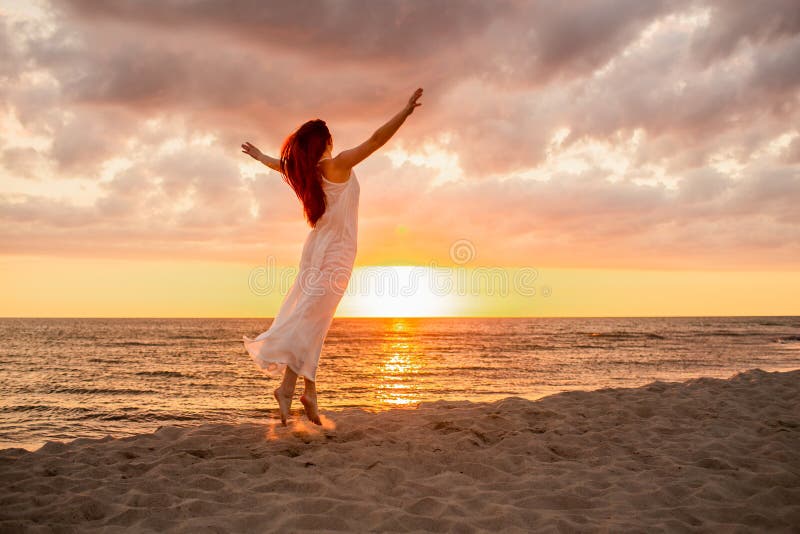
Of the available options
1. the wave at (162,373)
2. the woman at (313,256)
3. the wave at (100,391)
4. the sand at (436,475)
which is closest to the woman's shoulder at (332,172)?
the woman at (313,256)

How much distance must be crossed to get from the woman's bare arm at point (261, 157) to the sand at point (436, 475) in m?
2.71

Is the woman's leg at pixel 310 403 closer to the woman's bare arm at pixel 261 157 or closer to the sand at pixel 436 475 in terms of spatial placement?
the sand at pixel 436 475

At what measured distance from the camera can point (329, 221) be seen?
5.50 m

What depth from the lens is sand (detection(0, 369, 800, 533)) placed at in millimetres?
3209

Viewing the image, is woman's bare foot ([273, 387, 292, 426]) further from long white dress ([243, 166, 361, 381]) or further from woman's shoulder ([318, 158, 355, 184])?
woman's shoulder ([318, 158, 355, 184])

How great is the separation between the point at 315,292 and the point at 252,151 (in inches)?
70.5

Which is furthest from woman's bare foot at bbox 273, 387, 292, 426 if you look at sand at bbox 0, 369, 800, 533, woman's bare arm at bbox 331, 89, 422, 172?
woman's bare arm at bbox 331, 89, 422, 172

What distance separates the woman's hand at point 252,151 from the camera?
6.00 metres

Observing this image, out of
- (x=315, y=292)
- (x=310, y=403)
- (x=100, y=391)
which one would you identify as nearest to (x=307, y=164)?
(x=315, y=292)

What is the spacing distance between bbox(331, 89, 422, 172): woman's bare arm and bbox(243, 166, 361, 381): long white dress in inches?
9.5

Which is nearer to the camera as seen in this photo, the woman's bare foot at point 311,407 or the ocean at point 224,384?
the woman's bare foot at point 311,407

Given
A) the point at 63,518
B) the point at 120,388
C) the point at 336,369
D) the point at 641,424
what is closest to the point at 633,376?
the point at 336,369

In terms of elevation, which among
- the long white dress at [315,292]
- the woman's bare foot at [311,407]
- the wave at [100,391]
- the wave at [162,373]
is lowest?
the wave at [162,373]

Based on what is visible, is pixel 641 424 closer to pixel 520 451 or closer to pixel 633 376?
→ pixel 520 451
